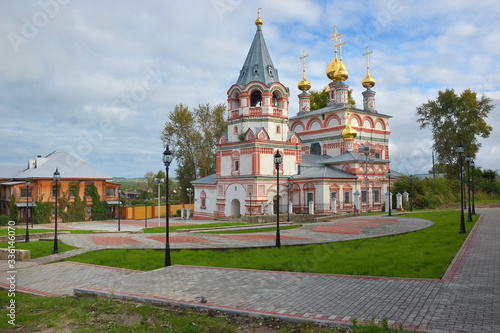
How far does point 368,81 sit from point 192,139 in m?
24.1

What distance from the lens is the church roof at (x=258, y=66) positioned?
3506cm

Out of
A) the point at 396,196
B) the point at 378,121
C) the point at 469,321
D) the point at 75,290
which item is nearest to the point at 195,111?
the point at 378,121

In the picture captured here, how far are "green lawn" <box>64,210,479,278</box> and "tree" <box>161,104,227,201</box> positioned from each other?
3499 centimetres

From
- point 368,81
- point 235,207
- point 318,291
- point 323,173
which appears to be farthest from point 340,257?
point 368,81

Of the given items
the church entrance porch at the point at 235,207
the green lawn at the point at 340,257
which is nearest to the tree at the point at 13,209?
the church entrance porch at the point at 235,207

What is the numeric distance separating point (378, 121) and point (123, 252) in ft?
129

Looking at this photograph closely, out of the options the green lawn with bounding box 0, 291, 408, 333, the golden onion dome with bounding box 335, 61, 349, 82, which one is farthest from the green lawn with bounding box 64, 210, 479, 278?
the golden onion dome with bounding box 335, 61, 349, 82

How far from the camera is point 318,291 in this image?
7711mm

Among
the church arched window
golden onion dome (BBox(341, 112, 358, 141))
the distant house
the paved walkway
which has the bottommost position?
the paved walkway

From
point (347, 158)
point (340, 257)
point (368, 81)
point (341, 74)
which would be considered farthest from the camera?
point (368, 81)

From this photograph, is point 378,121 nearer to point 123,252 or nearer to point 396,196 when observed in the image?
point 396,196

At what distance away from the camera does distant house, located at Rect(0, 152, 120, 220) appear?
122ft

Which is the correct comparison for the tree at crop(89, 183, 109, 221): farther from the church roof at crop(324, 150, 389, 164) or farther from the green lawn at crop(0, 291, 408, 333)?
the green lawn at crop(0, 291, 408, 333)

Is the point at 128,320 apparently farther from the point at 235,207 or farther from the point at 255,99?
the point at 255,99
